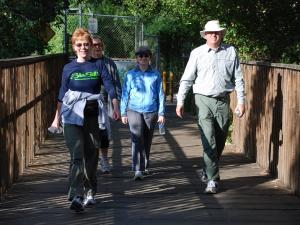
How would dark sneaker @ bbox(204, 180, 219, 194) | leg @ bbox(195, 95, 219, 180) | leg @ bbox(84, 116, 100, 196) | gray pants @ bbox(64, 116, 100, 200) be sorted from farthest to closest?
leg @ bbox(195, 95, 219, 180), dark sneaker @ bbox(204, 180, 219, 194), leg @ bbox(84, 116, 100, 196), gray pants @ bbox(64, 116, 100, 200)

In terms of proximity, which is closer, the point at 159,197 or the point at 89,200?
the point at 89,200

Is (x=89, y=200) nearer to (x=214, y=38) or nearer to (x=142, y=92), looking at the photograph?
(x=142, y=92)

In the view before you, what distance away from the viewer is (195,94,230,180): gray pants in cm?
816

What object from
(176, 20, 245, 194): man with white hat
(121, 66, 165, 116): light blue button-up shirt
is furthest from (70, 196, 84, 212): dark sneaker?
(121, 66, 165, 116): light blue button-up shirt

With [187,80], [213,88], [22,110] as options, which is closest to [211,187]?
[213,88]

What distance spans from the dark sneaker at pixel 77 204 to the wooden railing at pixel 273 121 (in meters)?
2.43

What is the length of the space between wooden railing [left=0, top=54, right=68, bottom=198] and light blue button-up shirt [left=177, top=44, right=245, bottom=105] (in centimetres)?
196

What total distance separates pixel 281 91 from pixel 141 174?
6.57ft

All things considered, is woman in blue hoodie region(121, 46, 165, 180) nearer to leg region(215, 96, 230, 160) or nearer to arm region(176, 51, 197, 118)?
arm region(176, 51, 197, 118)

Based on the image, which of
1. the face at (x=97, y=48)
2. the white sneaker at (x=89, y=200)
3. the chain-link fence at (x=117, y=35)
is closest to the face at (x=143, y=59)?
the face at (x=97, y=48)

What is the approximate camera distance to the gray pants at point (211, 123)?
816 centimetres

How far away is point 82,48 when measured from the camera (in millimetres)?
7125

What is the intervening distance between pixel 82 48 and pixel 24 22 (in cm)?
589

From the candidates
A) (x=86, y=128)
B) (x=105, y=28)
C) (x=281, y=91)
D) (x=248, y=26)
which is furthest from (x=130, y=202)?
(x=105, y=28)
